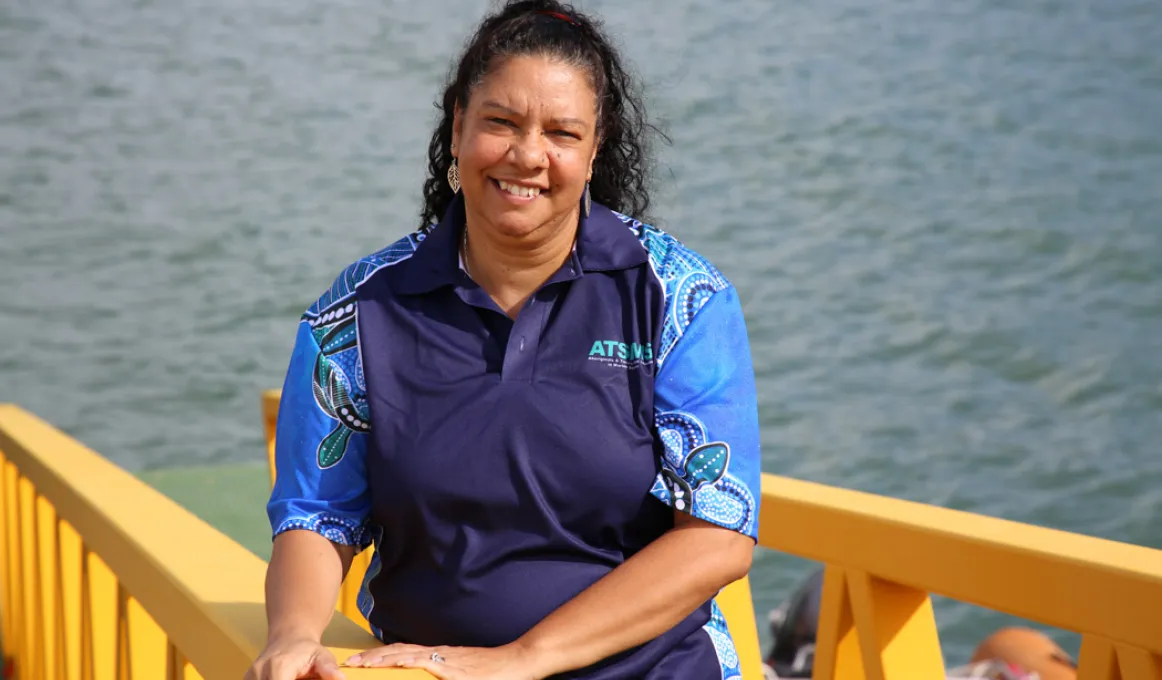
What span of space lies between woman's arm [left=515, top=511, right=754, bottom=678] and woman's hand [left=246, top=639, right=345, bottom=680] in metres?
0.20

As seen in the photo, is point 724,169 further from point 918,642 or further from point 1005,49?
point 918,642

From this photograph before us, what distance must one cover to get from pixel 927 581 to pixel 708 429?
328mm

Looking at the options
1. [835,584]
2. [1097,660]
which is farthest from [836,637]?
[1097,660]

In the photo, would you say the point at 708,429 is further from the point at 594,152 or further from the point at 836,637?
the point at 836,637

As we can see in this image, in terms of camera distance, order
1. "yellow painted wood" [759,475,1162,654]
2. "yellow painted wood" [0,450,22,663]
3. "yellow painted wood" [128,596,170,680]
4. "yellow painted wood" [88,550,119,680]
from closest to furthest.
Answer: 1. "yellow painted wood" [759,475,1162,654]
2. "yellow painted wood" [128,596,170,680]
3. "yellow painted wood" [88,550,119,680]
4. "yellow painted wood" [0,450,22,663]

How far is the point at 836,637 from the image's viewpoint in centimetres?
167

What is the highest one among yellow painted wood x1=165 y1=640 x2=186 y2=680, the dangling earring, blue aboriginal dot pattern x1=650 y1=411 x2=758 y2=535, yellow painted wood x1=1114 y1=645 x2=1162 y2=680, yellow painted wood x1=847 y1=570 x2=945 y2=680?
the dangling earring

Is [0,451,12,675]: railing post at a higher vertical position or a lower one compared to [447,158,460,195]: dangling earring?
lower

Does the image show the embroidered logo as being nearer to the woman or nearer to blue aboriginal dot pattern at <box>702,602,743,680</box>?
the woman

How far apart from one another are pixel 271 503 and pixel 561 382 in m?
0.35

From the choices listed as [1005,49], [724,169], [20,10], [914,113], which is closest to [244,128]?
[20,10]

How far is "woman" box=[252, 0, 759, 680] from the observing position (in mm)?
1317

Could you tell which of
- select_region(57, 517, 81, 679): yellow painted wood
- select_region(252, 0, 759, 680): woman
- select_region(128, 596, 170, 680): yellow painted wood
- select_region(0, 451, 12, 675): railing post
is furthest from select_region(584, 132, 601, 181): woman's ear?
select_region(0, 451, 12, 675): railing post

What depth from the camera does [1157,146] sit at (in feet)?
37.6
